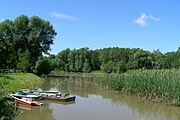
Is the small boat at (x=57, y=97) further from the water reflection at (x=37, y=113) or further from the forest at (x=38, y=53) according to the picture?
the forest at (x=38, y=53)

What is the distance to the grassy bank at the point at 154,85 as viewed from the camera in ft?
79.7

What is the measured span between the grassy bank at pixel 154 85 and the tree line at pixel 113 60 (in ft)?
145

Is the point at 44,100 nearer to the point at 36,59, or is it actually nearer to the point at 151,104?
the point at 151,104

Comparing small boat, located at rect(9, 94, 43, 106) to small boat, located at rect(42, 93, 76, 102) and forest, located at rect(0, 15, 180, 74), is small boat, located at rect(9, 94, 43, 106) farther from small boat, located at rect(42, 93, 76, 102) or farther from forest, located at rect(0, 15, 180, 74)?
forest, located at rect(0, 15, 180, 74)

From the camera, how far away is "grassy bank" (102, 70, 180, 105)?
956 inches

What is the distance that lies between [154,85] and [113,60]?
71.5 m

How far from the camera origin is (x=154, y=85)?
2652 cm

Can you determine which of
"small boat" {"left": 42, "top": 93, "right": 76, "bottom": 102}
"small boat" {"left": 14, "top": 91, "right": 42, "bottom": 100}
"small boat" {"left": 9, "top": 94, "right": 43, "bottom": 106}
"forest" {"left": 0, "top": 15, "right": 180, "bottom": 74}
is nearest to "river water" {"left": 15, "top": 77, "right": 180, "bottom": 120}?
"small boat" {"left": 9, "top": 94, "right": 43, "bottom": 106}

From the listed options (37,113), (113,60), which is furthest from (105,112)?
(113,60)

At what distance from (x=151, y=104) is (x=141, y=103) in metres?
1.12

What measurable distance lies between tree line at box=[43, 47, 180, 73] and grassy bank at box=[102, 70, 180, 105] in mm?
44089

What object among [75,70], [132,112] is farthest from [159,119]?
[75,70]

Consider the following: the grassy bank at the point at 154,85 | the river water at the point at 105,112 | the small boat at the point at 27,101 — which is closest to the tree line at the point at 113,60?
the grassy bank at the point at 154,85

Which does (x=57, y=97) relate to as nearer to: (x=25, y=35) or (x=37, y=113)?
(x=37, y=113)
